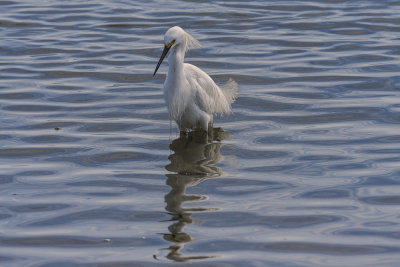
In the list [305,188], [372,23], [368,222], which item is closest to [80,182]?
[305,188]

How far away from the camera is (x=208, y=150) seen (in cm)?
805

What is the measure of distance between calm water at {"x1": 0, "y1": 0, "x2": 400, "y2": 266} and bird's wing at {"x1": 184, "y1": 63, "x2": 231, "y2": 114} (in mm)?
250

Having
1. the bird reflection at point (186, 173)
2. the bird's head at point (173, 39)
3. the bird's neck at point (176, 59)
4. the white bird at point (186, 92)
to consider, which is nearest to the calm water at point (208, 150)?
the bird reflection at point (186, 173)

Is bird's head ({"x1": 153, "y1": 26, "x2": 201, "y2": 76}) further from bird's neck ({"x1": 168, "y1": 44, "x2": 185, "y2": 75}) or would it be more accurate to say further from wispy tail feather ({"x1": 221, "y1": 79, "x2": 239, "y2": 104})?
wispy tail feather ({"x1": 221, "y1": 79, "x2": 239, "y2": 104})

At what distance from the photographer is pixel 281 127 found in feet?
28.0

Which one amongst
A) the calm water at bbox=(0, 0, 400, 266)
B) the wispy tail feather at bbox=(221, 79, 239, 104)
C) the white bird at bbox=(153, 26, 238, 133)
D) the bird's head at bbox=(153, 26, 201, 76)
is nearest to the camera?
the calm water at bbox=(0, 0, 400, 266)

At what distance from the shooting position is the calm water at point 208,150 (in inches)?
215

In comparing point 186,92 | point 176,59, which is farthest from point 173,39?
point 186,92

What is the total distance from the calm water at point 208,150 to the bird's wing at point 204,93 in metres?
0.25

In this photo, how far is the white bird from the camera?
7.99m

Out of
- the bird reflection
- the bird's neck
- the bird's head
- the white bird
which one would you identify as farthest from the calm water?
the bird's head

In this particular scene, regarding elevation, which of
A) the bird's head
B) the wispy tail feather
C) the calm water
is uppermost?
the bird's head

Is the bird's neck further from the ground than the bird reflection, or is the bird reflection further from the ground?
the bird's neck

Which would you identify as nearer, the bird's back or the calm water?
the calm water
